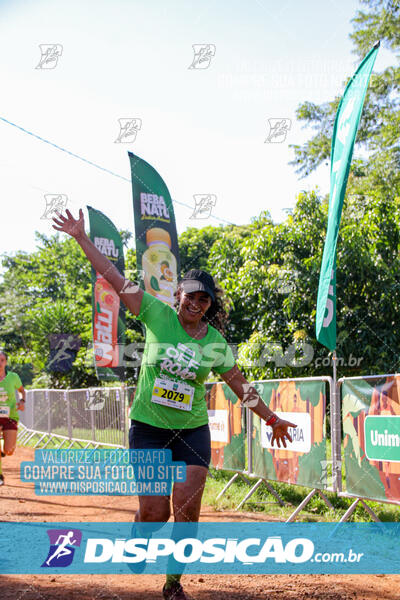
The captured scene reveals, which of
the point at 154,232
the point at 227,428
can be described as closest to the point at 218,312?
the point at 227,428

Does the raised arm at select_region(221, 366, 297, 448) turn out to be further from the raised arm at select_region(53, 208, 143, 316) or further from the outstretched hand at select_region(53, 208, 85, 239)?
the outstretched hand at select_region(53, 208, 85, 239)

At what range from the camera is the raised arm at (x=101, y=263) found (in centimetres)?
353

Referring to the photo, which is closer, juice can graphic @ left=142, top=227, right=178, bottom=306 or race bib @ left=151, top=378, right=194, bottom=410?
race bib @ left=151, top=378, right=194, bottom=410

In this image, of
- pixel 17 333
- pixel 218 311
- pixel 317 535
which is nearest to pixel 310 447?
pixel 317 535

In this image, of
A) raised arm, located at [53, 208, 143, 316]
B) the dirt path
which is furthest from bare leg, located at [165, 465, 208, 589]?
raised arm, located at [53, 208, 143, 316]

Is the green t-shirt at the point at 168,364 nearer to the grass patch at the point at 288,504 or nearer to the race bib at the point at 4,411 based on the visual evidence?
the grass patch at the point at 288,504

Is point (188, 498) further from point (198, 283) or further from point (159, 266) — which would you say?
point (159, 266)

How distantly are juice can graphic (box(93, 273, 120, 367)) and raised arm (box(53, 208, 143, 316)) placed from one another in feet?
33.9

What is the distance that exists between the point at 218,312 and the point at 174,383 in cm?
77

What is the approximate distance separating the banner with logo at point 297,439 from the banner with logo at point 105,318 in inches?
262

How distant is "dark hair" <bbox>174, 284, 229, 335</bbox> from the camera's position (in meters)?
4.21

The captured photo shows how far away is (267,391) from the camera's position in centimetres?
775

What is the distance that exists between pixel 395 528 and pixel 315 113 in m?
13.9

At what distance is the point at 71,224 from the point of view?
3.64 m
